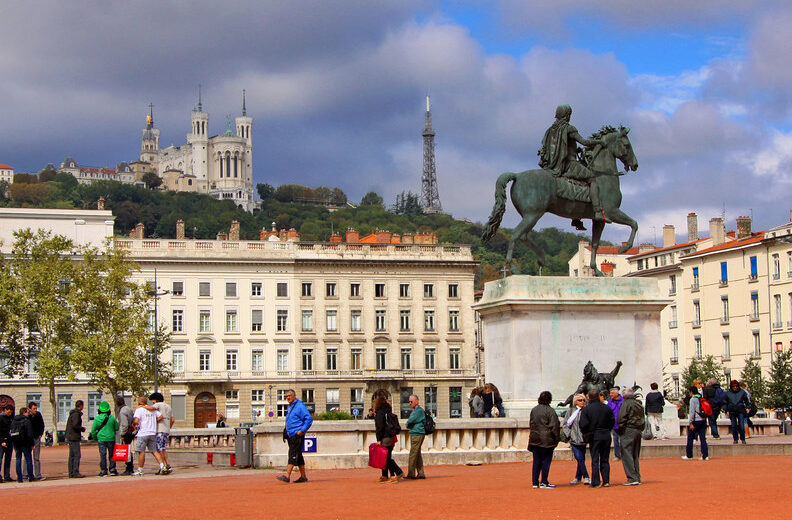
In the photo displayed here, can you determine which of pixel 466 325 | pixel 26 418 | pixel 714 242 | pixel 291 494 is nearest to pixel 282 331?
pixel 466 325

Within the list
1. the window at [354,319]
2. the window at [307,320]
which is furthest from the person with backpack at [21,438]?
the window at [354,319]

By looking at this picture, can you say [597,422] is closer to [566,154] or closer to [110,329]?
[566,154]

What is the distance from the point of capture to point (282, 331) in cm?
8862

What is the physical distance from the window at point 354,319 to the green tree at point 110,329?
92.2ft

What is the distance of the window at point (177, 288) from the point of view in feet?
284

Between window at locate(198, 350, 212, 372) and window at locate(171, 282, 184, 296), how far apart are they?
452 cm

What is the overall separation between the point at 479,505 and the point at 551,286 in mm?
Answer: 8887

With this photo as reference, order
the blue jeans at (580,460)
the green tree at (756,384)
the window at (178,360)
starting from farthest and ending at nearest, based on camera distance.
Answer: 1. the window at (178,360)
2. the green tree at (756,384)
3. the blue jeans at (580,460)

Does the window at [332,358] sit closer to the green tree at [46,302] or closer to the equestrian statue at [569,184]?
the green tree at [46,302]

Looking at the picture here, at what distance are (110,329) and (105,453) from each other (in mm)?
38355

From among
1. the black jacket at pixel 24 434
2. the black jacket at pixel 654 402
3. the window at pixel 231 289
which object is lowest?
the black jacket at pixel 24 434

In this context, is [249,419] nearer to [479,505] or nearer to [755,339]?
[755,339]

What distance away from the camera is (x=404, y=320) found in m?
90.9

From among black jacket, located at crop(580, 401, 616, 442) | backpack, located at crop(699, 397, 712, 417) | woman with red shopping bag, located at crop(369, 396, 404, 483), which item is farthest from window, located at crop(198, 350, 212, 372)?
black jacket, located at crop(580, 401, 616, 442)
